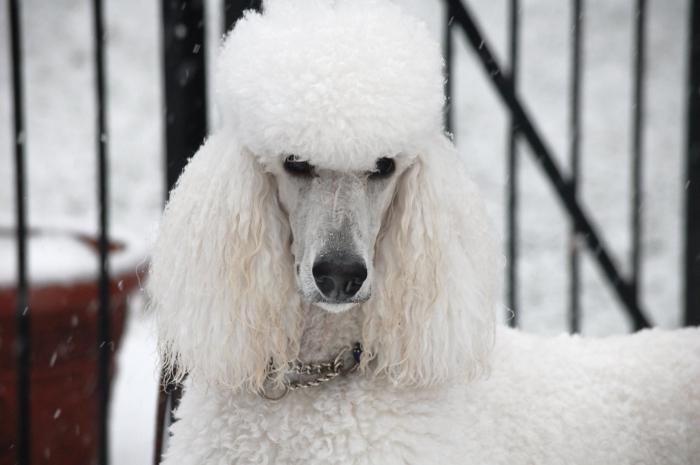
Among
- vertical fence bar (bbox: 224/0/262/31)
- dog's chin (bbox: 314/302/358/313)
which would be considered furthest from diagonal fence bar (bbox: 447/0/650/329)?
dog's chin (bbox: 314/302/358/313)

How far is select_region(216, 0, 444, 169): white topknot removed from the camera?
1.35m

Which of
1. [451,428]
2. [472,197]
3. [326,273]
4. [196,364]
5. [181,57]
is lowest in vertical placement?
[451,428]

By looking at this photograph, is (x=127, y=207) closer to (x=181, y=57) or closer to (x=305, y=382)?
(x=181, y=57)

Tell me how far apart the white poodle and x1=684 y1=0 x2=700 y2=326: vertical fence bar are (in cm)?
110

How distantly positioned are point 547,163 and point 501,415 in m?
0.94

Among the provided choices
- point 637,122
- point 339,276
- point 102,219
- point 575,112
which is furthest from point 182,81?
point 637,122

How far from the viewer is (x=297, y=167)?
1.44 meters

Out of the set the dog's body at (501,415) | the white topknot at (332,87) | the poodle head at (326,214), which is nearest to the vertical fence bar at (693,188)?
the dog's body at (501,415)

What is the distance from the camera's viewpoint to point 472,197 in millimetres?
1533

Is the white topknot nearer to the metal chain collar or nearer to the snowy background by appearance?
the metal chain collar

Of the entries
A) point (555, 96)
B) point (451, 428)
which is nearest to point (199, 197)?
point (451, 428)

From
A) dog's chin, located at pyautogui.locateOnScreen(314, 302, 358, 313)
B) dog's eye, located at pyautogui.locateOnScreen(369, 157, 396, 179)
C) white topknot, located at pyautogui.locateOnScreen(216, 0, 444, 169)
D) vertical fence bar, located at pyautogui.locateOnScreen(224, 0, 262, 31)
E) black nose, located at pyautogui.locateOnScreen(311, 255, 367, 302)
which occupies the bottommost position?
dog's chin, located at pyautogui.locateOnScreen(314, 302, 358, 313)

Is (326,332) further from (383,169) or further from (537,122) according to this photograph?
(537,122)

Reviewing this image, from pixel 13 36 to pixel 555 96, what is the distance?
18.2 feet
